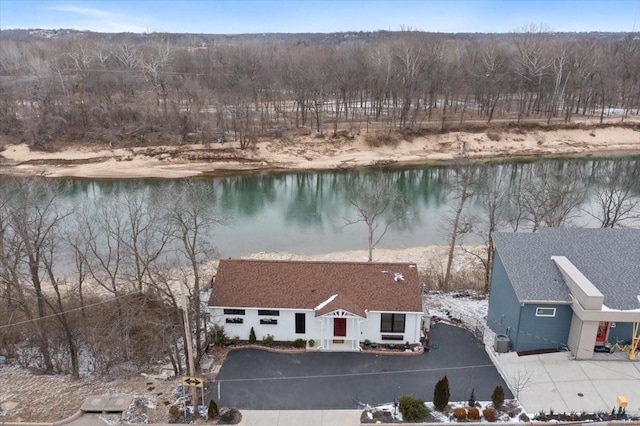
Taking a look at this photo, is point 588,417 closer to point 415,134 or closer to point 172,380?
point 172,380

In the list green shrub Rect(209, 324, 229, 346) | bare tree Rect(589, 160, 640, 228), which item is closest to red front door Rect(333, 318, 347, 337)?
green shrub Rect(209, 324, 229, 346)

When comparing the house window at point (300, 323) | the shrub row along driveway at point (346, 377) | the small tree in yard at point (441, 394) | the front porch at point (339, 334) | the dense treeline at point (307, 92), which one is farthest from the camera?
the dense treeline at point (307, 92)

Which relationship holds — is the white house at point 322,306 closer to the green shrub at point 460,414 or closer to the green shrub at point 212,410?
the green shrub at point 460,414

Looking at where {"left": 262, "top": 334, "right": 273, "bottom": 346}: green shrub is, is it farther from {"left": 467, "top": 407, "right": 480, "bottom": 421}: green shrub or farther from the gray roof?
the gray roof

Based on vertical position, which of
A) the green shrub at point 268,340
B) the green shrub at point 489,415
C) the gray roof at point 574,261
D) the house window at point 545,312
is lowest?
the green shrub at point 268,340

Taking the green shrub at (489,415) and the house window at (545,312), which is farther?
the house window at (545,312)

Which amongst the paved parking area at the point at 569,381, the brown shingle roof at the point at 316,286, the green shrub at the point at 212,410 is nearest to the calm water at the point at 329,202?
the brown shingle roof at the point at 316,286

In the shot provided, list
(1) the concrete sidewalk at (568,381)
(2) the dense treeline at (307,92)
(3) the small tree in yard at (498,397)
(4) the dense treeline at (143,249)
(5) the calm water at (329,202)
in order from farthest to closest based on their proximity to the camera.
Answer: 1. (2) the dense treeline at (307,92)
2. (5) the calm water at (329,202)
3. (4) the dense treeline at (143,249)
4. (1) the concrete sidewalk at (568,381)
5. (3) the small tree in yard at (498,397)

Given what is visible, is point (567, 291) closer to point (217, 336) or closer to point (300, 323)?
point (300, 323)
